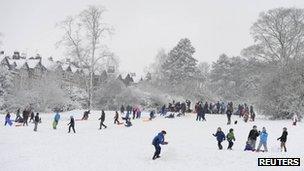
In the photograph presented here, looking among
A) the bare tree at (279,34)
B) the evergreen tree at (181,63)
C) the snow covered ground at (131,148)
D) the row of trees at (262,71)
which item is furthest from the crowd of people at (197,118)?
the evergreen tree at (181,63)

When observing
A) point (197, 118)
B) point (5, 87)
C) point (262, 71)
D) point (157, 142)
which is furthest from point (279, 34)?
point (157, 142)

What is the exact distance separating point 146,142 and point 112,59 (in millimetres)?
31371

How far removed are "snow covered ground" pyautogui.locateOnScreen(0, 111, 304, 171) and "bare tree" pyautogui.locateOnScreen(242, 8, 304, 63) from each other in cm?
2142

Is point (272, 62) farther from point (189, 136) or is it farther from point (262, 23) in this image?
point (189, 136)

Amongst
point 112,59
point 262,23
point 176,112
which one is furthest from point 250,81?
point 176,112

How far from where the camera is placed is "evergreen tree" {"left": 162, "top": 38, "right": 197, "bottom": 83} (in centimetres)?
8162

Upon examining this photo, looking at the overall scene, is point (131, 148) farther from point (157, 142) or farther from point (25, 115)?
point (25, 115)

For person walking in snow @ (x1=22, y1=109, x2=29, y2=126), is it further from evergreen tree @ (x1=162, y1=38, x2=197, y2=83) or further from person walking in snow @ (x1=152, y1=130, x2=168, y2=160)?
evergreen tree @ (x1=162, y1=38, x2=197, y2=83)

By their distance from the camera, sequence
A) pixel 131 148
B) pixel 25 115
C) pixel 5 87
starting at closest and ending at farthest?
pixel 131 148 < pixel 25 115 < pixel 5 87

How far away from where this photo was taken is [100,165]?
2306cm

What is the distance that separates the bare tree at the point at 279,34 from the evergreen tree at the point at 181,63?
2059 centimetres

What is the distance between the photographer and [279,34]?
60344mm

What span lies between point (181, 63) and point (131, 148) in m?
55.7

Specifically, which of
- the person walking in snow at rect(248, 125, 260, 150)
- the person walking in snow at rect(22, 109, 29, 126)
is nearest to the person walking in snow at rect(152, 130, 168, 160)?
the person walking in snow at rect(248, 125, 260, 150)
